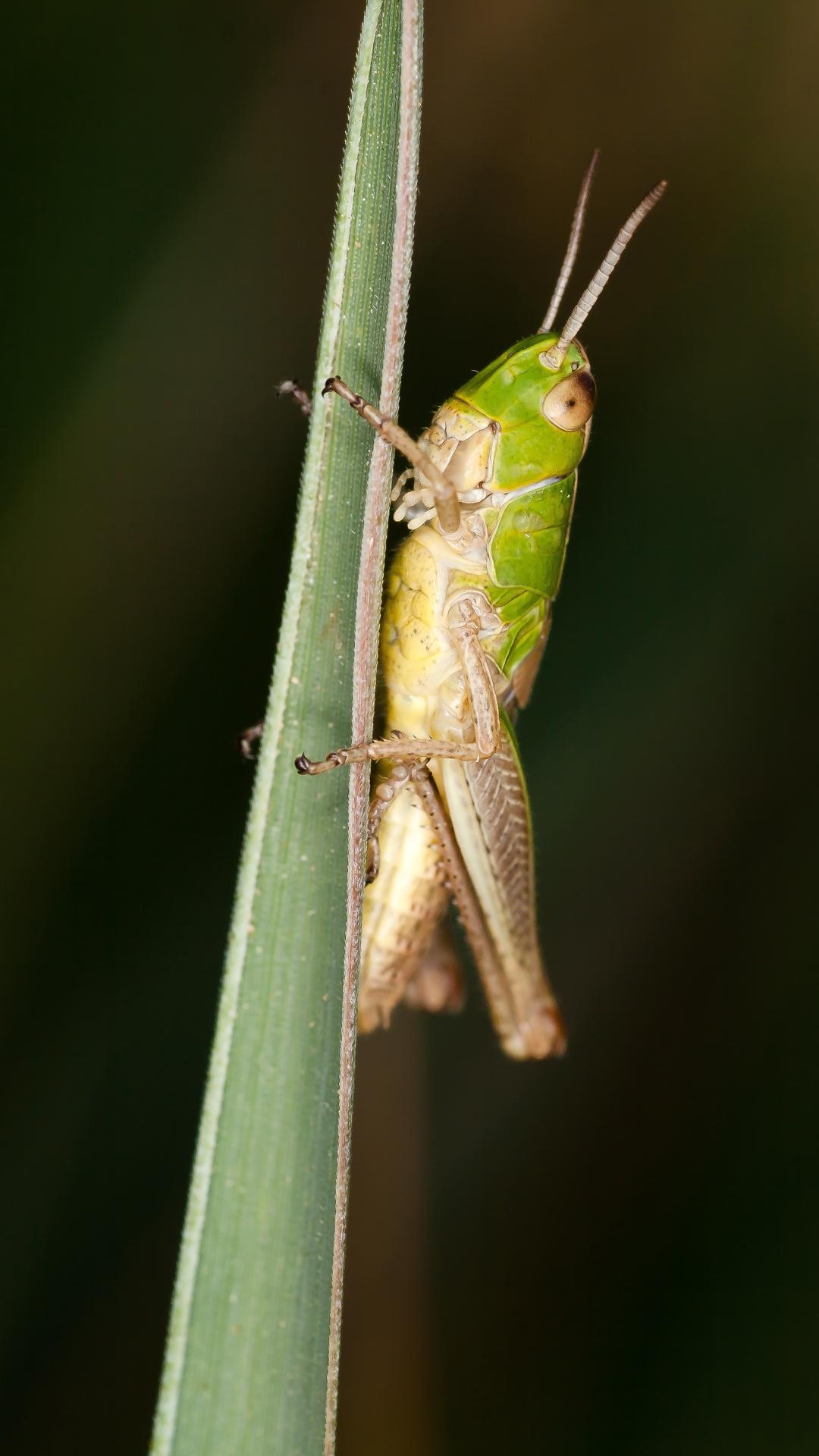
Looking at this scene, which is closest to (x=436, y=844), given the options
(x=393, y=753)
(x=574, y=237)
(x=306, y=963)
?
(x=393, y=753)

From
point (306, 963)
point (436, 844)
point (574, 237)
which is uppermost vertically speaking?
point (574, 237)

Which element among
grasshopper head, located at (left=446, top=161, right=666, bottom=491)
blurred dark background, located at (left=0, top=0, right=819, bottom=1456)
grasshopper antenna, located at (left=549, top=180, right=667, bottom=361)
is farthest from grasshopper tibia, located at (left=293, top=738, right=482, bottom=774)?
blurred dark background, located at (left=0, top=0, right=819, bottom=1456)

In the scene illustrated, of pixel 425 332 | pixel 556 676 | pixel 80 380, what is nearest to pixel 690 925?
pixel 556 676

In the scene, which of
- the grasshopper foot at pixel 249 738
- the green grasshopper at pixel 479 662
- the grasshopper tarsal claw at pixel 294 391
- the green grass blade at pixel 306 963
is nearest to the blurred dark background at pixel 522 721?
the grasshopper foot at pixel 249 738

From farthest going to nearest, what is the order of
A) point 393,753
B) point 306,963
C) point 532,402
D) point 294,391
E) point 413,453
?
point 532,402 < point 294,391 < point 393,753 < point 413,453 < point 306,963

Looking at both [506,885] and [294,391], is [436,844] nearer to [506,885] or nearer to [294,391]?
[506,885]

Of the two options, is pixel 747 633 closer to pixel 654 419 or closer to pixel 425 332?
pixel 654 419

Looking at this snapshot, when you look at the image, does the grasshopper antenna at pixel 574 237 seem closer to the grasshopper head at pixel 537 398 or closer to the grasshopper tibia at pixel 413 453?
the grasshopper head at pixel 537 398

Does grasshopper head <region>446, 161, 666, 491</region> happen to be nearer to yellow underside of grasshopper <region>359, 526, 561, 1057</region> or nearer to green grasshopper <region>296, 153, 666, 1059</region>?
green grasshopper <region>296, 153, 666, 1059</region>
